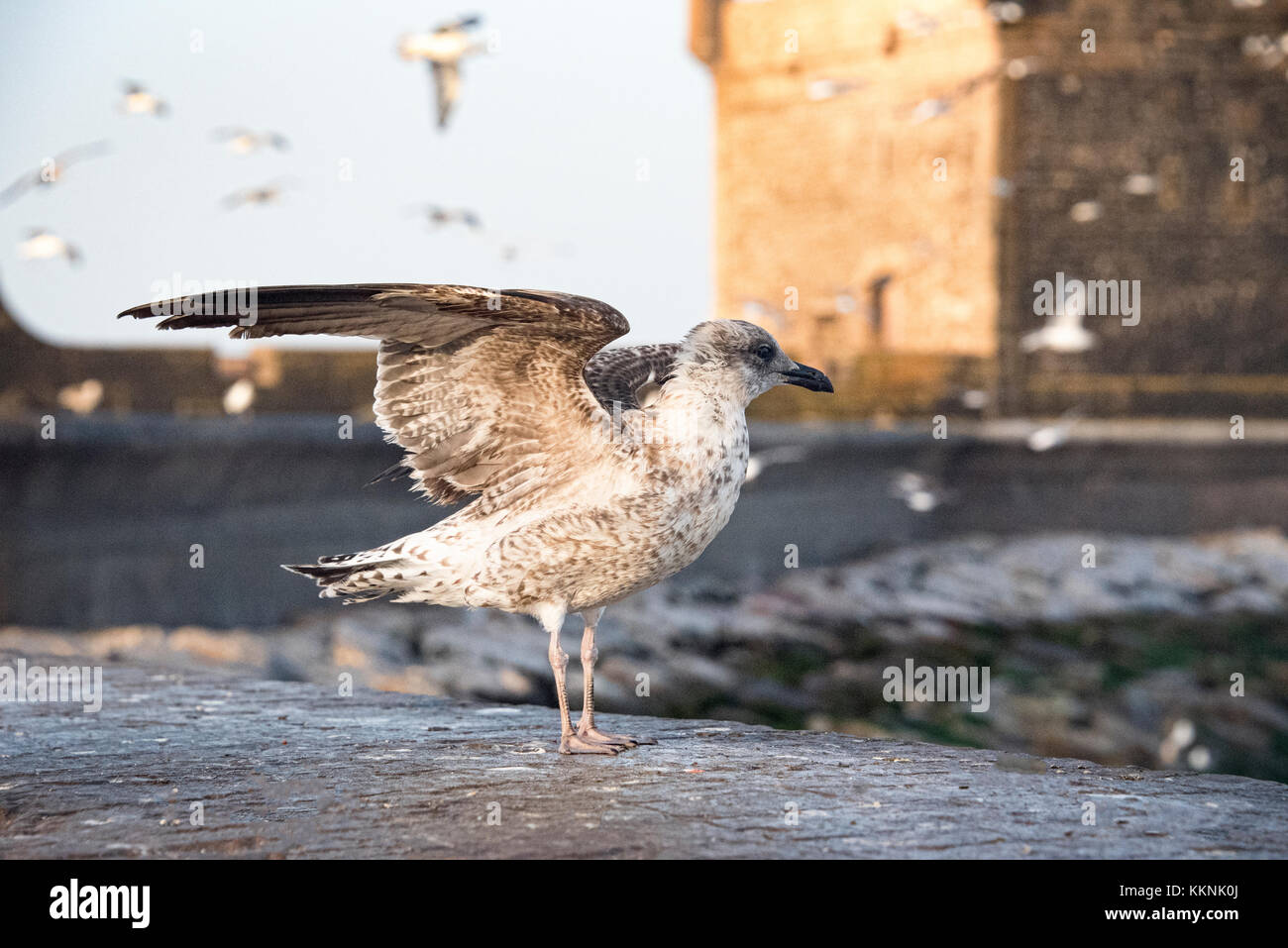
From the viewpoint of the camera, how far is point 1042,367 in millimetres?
22578

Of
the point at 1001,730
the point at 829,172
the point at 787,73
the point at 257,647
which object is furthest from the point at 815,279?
the point at 257,647

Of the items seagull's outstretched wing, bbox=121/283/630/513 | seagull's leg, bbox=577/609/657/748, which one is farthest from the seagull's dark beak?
seagull's leg, bbox=577/609/657/748

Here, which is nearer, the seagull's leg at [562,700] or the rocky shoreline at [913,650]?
the seagull's leg at [562,700]

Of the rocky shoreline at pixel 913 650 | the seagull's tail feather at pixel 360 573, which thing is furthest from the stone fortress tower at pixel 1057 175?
the seagull's tail feather at pixel 360 573

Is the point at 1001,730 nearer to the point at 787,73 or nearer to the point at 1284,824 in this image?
the point at 1284,824

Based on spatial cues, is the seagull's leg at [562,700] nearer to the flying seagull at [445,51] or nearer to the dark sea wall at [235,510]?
the dark sea wall at [235,510]

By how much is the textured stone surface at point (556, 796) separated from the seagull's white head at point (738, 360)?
3.73ft

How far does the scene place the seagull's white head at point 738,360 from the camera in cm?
438

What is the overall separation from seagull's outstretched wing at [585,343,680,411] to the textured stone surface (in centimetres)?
115

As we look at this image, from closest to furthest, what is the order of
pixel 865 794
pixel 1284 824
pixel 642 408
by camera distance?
pixel 1284 824
pixel 865 794
pixel 642 408

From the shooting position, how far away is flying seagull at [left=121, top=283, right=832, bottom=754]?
13.8ft

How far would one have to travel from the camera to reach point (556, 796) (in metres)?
3.74

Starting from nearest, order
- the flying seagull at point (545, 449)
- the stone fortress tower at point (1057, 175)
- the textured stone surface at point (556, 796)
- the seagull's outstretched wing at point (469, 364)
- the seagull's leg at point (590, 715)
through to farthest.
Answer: the textured stone surface at point (556, 796)
the seagull's outstretched wing at point (469, 364)
the flying seagull at point (545, 449)
the seagull's leg at point (590, 715)
the stone fortress tower at point (1057, 175)

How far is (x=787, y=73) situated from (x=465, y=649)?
55.7 ft
